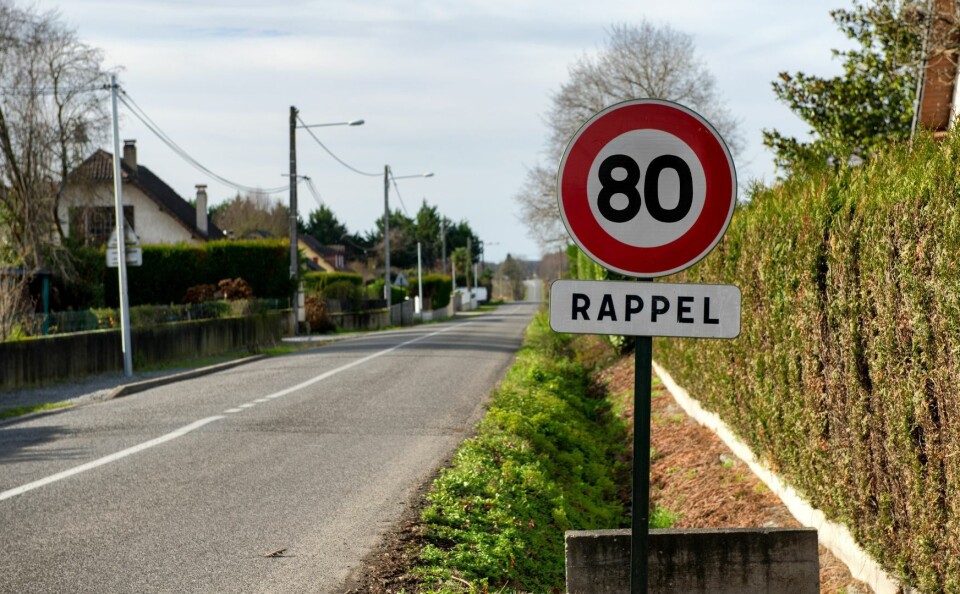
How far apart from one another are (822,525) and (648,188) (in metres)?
3.78

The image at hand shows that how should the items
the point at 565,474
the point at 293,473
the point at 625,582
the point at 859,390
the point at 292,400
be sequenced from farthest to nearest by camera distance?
the point at 292,400, the point at 565,474, the point at 293,473, the point at 859,390, the point at 625,582

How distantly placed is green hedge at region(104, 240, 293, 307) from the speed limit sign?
120 ft

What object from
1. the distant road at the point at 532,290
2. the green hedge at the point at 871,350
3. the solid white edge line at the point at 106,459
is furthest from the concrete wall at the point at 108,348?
the distant road at the point at 532,290

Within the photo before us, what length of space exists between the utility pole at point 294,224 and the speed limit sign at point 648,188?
3270cm

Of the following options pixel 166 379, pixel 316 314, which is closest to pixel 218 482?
pixel 166 379

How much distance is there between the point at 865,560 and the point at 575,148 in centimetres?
337

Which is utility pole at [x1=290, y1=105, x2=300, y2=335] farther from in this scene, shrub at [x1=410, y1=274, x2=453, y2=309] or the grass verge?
shrub at [x1=410, y1=274, x2=453, y2=309]

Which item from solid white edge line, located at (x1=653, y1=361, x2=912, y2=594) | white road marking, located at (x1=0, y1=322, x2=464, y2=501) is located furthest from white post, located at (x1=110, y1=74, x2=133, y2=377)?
solid white edge line, located at (x1=653, y1=361, x2=912, y2=594)

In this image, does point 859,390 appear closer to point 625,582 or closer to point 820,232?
point 820,232

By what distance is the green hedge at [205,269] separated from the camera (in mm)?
40156

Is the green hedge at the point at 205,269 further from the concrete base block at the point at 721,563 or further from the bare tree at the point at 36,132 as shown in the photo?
the concrete base block at the point at 721,563

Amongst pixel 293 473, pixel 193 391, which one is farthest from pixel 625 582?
pixel 193 391

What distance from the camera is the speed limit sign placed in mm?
3754

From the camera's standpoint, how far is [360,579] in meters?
5.87
